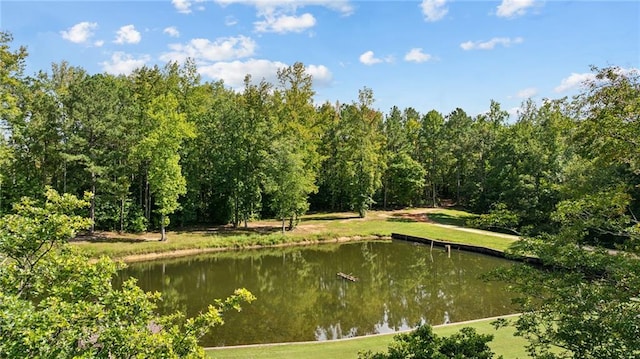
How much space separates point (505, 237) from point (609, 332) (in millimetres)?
30907

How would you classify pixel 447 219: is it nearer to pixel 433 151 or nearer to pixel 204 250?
pixel 433 151

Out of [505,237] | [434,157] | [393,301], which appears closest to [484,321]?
[393,301]

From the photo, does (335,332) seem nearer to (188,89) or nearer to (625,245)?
(625,245)

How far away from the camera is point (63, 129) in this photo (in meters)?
31.4

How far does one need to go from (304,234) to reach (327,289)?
14361 mm

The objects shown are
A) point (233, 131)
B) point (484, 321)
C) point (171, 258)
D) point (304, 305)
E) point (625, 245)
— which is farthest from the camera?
point (233, 131)

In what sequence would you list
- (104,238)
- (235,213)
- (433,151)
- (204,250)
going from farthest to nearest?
1. (433,151)
2. (235,213)
3. (204,250)
4. (104,238)

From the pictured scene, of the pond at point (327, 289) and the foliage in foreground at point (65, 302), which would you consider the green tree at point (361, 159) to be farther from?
the foliage in foreground at point (65, 302)

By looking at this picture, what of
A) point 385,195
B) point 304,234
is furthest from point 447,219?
point 304,234

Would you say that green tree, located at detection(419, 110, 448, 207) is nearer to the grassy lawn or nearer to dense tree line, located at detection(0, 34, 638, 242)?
dense tree line, located at detection(0, 34, 638, 242)

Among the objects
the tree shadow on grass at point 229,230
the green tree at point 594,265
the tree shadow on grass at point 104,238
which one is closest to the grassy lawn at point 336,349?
the green tree at point 594,265

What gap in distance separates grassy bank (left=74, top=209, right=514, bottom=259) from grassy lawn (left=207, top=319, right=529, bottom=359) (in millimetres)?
14957

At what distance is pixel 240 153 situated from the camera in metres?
39.5

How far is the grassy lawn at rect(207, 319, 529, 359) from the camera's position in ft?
41.3
